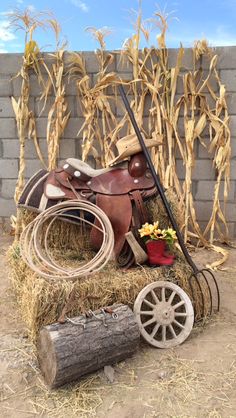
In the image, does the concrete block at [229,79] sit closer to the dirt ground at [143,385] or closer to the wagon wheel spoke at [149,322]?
the dirt ground at [143,385]

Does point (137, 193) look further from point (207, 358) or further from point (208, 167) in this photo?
point (208, 167)

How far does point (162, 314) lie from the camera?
2.55 meters

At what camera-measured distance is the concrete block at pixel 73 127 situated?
477 cm

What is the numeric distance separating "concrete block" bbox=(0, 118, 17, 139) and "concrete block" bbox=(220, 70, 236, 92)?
238 cm

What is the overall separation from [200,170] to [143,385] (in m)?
2.99

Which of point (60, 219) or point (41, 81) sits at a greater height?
point (41, 81)

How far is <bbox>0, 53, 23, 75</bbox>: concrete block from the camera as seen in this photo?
15.6 ft

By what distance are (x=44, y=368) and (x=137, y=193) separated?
4.08ft

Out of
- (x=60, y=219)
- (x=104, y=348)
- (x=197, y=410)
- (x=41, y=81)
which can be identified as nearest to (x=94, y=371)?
(x=104, y=348)

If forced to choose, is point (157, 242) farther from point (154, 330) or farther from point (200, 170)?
point (200, 170)

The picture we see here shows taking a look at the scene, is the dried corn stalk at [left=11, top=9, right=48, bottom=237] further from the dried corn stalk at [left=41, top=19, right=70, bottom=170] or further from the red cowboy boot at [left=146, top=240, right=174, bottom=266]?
the red cowboy boot at [left=146, top=240, right=174, bottom=266]

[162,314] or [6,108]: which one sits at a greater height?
[6,108]

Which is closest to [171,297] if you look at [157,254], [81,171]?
[157,254]

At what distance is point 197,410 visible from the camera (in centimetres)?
201
